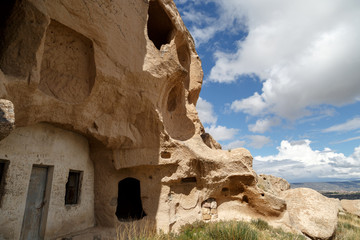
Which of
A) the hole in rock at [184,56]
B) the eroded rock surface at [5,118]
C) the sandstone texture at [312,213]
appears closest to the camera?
the eroded rock surface at [5,118]

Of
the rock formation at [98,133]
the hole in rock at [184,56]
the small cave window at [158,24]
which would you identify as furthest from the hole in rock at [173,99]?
the small cave window at [158,24]

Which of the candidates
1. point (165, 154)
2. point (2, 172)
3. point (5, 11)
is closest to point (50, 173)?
point (2, 172)

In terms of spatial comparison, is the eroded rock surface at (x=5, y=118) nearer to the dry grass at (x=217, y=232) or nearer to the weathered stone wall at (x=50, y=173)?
the weathered stone wall at (x=50, y=173)

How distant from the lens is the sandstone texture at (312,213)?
8094mm

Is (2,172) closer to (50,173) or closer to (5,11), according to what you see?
(50,173)

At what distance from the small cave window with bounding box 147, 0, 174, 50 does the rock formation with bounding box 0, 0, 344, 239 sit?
0.07m

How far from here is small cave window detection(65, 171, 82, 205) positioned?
6.61 m

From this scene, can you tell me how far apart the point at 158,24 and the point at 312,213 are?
9539 mm

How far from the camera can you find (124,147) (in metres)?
7.52

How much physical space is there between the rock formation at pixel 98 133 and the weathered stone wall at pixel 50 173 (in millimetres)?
23

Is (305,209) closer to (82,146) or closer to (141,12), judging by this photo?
(82,146)

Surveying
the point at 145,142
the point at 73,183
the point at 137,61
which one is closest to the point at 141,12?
the point at 137,61

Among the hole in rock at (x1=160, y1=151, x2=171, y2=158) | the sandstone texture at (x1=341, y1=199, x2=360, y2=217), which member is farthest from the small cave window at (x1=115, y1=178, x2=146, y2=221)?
the sandstone texture at (x1=341, y1=199, x2=360, y2=217)

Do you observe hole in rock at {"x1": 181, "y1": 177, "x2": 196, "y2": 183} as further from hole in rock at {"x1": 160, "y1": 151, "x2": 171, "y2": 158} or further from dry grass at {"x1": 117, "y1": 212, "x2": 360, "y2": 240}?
dry grass at {"x1": 117, "y1": 212, "x2": 360, "y2": 240}
